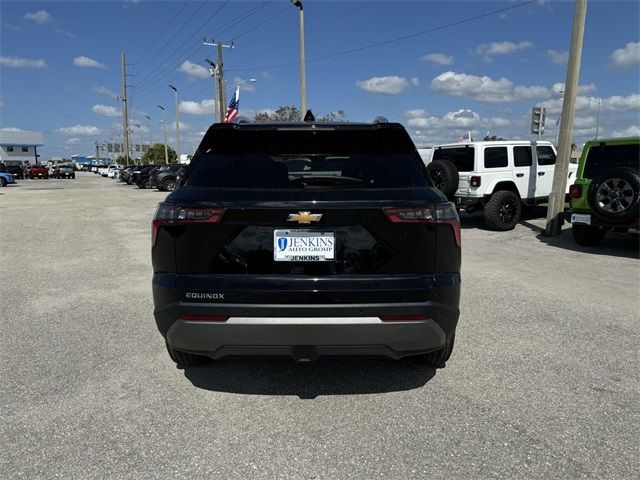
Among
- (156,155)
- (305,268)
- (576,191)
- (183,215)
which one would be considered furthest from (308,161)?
(156,155)

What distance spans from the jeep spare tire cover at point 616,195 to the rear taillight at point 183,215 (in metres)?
7.16

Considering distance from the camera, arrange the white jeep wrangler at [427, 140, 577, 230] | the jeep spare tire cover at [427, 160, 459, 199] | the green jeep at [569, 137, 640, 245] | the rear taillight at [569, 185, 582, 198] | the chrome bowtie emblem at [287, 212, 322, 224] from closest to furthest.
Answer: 1. the chrome bowtie emblem at [287, 212, 322, 224]
2. the green jeep at [569, 137, 640, 245]
3. the rear taillight at [569, 185, 582, 198]
4. the jeep spare tire cover at [427, 160, 459, 199]
5. the white jeep wrangler at [427, 140, 577, 230]

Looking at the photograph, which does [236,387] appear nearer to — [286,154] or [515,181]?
[286,154]

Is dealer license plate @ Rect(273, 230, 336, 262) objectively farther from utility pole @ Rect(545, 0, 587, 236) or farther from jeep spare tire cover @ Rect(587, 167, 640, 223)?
utility pole @ Rect(545, 0, 587, 236)

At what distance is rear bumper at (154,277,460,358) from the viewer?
278 cm

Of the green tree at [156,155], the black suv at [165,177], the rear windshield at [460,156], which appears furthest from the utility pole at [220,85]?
the green tree at [156,155]

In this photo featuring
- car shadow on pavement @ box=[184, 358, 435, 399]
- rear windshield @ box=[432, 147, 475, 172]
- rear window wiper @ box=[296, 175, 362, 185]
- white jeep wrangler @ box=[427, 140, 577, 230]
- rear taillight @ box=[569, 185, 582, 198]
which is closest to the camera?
rear window wiper @ box=[296, 175, 362, 185]

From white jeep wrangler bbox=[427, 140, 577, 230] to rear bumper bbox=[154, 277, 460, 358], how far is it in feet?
28.9

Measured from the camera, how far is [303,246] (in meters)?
2.78

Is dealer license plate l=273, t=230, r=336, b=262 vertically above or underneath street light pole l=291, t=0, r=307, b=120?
underneath

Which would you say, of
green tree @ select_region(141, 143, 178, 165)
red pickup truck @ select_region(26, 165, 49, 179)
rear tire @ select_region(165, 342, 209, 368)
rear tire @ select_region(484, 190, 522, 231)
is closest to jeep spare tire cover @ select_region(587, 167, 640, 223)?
rear tire @ select_region(484, 190, 522, 231)

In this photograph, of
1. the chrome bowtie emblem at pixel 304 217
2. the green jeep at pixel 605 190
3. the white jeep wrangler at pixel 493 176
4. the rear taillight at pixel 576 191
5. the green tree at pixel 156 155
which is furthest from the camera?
the green tree at pixel 156 155

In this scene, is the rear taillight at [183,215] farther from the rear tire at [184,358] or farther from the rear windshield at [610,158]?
the rear windshield at [610,158]

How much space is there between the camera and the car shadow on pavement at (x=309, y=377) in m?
3.39
